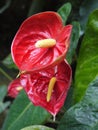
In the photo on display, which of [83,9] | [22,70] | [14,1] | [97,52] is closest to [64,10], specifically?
[83,9]

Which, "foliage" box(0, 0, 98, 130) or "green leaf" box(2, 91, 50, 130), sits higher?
"foliage" box(0, 0, 98, 130)

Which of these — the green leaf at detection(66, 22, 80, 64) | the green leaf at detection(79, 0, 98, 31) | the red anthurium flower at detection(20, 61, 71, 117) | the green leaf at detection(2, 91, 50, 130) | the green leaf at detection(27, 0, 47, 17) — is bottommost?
the green leaf at detection(27, 0, 47, 17)

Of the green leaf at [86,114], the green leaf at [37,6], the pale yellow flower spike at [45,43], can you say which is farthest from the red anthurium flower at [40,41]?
the green leaf at [37,6]

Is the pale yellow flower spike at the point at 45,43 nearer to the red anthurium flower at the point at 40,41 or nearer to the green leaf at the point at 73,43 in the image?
the red anthurium flower at the point at 40,41

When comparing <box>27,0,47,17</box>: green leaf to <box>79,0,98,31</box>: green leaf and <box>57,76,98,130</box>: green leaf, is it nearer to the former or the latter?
<box>79,0,98,31</box>: green leaf

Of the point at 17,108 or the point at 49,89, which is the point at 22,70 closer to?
the point at 49,89

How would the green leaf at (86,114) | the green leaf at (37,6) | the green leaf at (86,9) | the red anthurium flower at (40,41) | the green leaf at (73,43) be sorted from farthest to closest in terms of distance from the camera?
the green leaf at (37,6) < the green leaf at (86,9) < the green leaf at (73,43) < the red anthurium flower at (40,41) < the green leaf at (86,114)

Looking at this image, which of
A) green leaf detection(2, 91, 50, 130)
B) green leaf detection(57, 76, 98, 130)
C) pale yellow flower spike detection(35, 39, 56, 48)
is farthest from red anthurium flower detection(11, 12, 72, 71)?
green leaf detection(2, 91, 50, 130)
